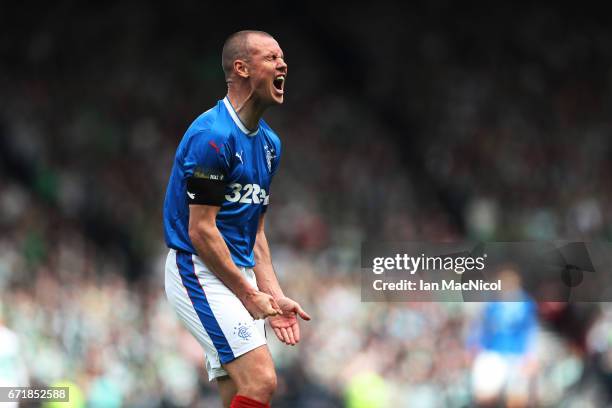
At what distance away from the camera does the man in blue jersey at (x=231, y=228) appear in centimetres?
532

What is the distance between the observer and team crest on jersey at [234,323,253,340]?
5371mm

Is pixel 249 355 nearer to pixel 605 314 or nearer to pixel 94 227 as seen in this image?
pixel 605 314

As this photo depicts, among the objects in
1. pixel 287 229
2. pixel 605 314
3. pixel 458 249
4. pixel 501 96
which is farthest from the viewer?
pixel 501 96

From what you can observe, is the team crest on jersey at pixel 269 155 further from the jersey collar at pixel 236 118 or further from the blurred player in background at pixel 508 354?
the blurred player in background at pixel 508 354

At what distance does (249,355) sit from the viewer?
536 centimetres

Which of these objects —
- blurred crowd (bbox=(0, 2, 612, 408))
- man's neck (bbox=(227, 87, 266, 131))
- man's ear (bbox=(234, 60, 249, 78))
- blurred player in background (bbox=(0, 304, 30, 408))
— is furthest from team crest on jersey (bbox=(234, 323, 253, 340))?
blurred crowd (bbox=(0, 2, 612, 408))

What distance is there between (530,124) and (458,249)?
687cm

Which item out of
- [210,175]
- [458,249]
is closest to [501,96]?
[458,249]

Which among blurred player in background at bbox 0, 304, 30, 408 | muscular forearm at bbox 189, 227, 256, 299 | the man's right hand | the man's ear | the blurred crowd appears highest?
the blurred crowd

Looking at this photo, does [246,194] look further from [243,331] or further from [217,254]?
[243,331]

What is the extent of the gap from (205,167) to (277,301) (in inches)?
30.3

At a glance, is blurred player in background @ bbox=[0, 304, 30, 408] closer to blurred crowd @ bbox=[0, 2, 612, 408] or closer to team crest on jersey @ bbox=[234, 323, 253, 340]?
blurred crowd @ bbox=[0, 2, 612, 408]

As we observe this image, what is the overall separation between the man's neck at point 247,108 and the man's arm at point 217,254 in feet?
1.58

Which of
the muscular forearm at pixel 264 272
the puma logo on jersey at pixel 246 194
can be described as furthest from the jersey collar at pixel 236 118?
the muscular forearm at pixel 264 272
